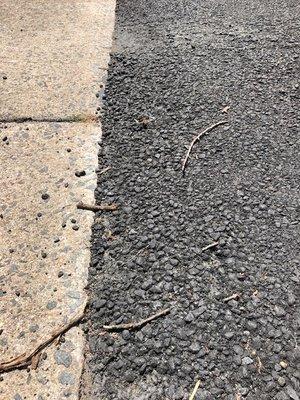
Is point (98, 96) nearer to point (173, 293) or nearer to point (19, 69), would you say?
point (19, 69)

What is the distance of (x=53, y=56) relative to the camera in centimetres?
376

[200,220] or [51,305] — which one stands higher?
[200,220]

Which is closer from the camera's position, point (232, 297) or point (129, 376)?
point (129, 376)

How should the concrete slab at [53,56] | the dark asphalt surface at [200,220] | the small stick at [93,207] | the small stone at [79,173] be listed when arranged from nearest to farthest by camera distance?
the dark asphalt surface at [200,220] < the small stick at [93,207] < the small stone at [79,173] < the concrete slab at [53,56]

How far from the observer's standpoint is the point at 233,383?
5.81 feet

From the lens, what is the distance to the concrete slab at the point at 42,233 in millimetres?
1948

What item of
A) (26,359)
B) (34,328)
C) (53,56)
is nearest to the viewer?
(26,359)

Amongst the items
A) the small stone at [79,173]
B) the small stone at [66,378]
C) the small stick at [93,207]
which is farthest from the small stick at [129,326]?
the small stone at [79,173]

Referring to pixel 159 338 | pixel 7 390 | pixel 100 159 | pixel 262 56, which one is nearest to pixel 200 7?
pixel 262 56

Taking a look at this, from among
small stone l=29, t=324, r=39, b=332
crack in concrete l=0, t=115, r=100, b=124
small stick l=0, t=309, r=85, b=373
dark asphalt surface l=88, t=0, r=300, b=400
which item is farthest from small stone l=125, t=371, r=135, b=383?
crack in concrete l=0, t=115, r=100, b=124

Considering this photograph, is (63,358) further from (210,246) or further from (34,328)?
(210,246)

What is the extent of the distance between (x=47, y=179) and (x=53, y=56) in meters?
1.59

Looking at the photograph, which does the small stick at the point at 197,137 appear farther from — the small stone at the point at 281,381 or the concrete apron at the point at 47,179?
the small stone at the point at 281,381

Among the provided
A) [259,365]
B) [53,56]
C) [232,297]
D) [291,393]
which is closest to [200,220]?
[232,297]
